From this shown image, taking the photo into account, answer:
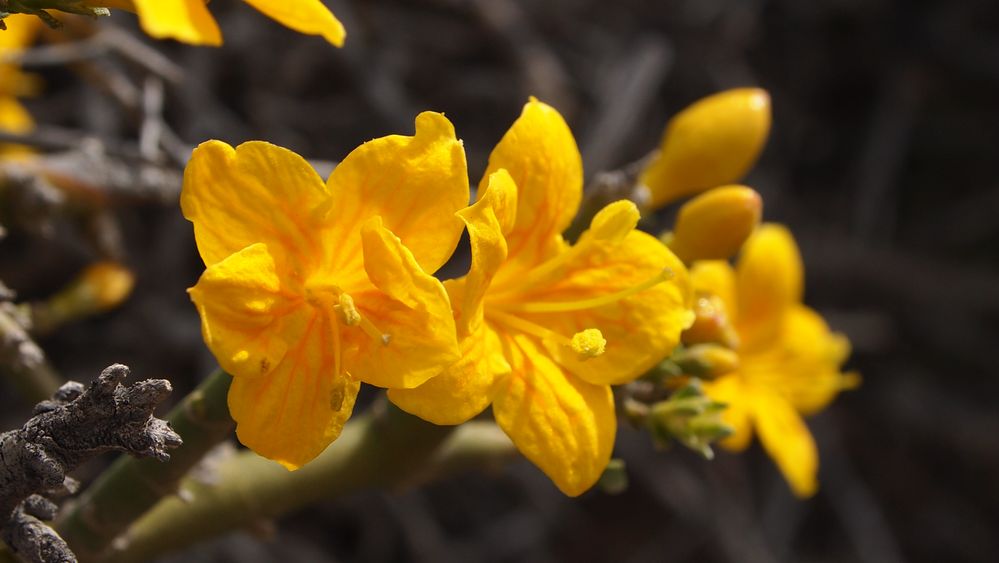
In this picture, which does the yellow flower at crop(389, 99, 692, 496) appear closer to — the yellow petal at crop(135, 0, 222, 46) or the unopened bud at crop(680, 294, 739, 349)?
the unopened bud at crop(680, 294, 739, 349)

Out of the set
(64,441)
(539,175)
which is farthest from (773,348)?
(64,441)

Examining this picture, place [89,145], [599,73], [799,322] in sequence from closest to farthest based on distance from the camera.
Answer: [89,145], [799,322], [599,73]

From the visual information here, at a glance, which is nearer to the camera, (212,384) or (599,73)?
(212,384)

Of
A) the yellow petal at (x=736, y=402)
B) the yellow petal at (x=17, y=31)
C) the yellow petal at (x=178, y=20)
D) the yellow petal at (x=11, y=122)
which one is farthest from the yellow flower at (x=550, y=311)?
the yellow petal at (x=11, y=122)

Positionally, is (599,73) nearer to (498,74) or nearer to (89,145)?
(498,74)

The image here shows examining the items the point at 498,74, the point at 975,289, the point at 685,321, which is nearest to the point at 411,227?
the point at 685,321

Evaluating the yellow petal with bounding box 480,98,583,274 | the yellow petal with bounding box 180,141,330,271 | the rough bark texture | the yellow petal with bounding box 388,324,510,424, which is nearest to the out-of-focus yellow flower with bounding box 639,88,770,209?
the yellow petal with bounding box 480,98,583,274
